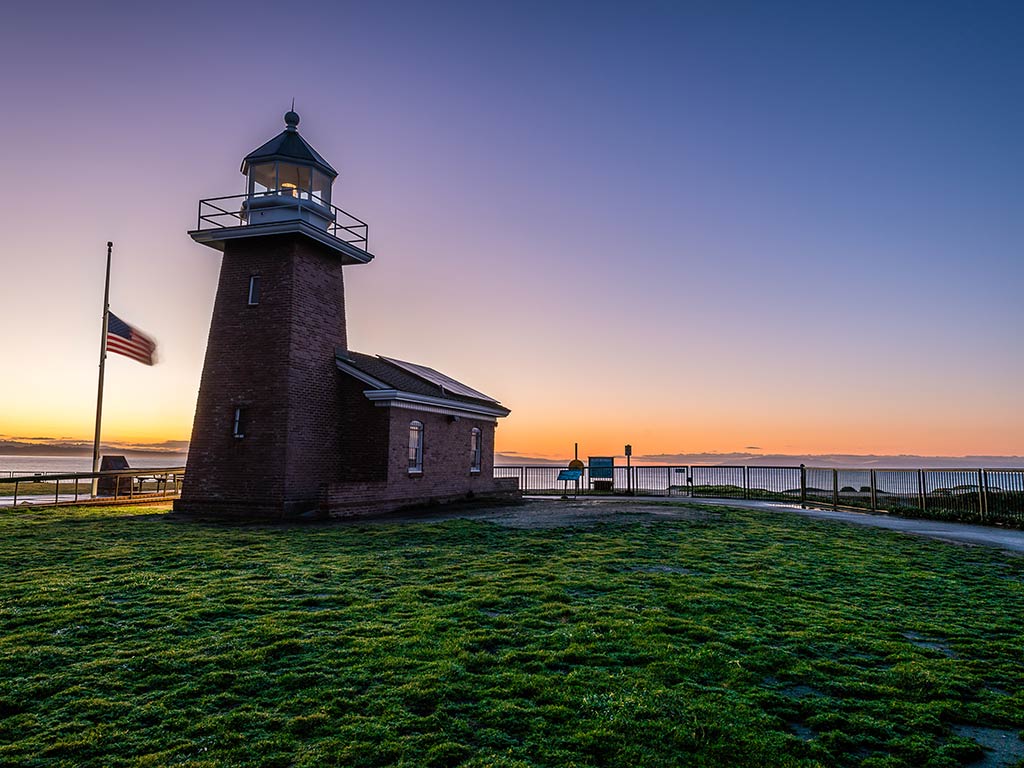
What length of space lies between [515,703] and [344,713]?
→ 1.11 m

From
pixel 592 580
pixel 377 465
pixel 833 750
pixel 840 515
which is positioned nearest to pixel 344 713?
pixel 833 750

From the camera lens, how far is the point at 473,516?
17.0m

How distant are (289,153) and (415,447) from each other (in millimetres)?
8878

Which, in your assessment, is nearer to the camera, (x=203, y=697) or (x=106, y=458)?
(x=203, y=697)

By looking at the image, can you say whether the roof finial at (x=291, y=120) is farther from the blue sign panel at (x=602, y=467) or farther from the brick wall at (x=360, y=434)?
the blue sign panel at (x=602, y=467)

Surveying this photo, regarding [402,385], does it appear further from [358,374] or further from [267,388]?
[267,388]

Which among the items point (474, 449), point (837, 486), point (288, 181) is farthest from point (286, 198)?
point (837, 486)

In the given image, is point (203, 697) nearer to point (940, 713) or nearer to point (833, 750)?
point (833, 750)

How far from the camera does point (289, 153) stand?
17781mm

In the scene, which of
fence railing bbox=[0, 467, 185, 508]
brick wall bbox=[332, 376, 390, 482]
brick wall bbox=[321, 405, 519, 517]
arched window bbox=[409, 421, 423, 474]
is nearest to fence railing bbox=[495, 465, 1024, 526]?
brick wall bbox=[321, 405, 519, 517]

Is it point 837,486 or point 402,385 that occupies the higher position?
point 402,385

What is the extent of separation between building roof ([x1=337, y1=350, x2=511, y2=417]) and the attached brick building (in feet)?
0.28

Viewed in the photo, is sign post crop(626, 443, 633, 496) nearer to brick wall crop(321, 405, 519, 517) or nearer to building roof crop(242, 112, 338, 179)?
brick wall crop(321, 405, 519, 517)

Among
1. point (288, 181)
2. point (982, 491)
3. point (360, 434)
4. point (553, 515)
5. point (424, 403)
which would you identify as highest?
point (288, 181)
